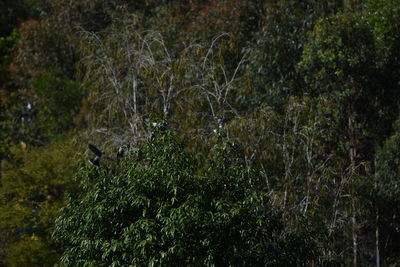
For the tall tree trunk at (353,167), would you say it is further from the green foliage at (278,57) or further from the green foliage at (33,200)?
→ the green foliage at (33,200)

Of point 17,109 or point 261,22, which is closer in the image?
point 261,22

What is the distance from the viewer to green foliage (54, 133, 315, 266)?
10.1m

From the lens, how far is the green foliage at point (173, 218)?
33.0 ft

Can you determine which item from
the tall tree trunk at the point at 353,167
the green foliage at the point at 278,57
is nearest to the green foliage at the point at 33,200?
the green foliage at the point at 278,57

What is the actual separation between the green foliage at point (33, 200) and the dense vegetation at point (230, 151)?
1.2 inches

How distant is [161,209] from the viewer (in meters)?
10.2

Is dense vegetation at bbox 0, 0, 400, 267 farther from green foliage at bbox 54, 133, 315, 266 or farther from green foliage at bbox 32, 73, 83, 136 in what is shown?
green foliage at bbox 32, 73, 83, 136

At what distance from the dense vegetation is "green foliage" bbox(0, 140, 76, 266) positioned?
0.10ft

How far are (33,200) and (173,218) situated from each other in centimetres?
673

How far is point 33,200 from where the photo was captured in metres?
15.9

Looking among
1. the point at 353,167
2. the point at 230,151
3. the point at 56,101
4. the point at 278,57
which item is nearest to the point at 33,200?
the point at 56,101

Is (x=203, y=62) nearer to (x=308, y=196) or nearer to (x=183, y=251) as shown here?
(x=308, y=196)

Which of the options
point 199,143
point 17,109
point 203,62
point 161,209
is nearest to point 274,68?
point 203,62

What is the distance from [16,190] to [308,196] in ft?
20.3
